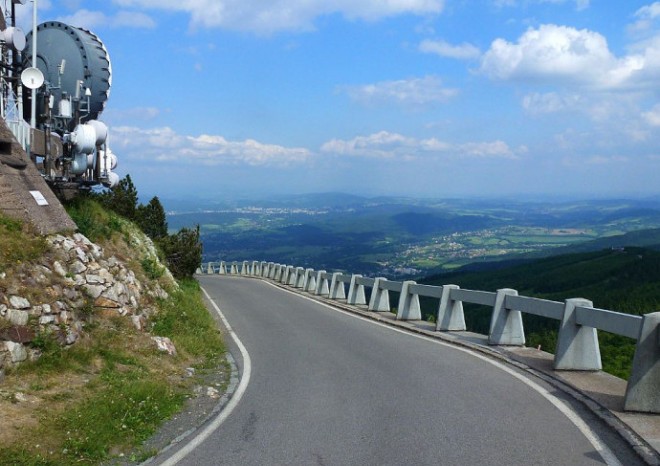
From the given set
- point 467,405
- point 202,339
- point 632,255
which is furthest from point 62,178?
point 632,255

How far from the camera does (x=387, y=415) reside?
805cm

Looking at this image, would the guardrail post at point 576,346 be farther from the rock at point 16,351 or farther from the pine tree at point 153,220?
the pine tree at point 153,220

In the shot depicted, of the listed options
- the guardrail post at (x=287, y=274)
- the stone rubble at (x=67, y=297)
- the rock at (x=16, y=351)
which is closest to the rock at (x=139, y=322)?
the stone rubble at (x=67, y=297)

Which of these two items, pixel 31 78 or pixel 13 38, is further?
pixel 13 38

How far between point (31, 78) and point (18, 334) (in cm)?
999

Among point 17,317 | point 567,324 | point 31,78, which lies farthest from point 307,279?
point 17,317

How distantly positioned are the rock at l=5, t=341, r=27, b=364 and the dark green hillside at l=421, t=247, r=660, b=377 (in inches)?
418

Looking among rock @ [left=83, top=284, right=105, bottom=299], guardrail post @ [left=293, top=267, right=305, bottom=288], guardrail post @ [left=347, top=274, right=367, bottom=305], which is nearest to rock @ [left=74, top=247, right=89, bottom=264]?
rock @ [left=83, top=284, right=105, bottom=299]

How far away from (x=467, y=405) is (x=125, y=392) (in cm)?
460

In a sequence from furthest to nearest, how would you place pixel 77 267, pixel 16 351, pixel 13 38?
pixel 13 38 → pixel 77 267 → pixel 16 351

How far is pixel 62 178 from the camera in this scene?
17.1 m

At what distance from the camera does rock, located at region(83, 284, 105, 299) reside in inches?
447

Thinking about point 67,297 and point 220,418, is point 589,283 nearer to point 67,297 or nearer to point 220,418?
point 67,297

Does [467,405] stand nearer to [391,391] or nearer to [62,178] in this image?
[391,391]
